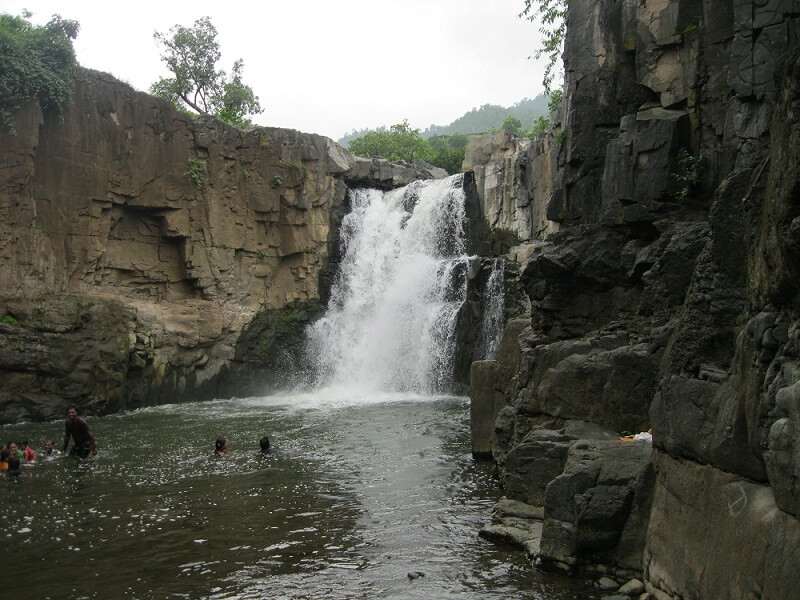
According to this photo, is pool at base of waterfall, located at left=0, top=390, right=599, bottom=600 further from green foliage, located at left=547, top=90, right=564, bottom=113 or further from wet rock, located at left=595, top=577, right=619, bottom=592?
green foliage, located at left=547, top=90, right=564, bottom=113

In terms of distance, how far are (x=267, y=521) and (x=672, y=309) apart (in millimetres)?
5718

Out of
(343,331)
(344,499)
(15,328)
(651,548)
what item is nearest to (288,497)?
(344,499)

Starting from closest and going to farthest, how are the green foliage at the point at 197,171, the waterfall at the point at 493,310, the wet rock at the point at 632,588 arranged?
the wet rock at the point at 632,588, the waterfall at the point at 493,310, the green foliage at the point at 197,171

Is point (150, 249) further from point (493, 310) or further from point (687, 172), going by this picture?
point (687, 172)

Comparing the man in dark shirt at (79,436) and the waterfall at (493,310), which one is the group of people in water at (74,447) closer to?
the man in dark shirt at (79,436)

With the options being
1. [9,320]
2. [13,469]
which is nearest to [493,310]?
[9,320]

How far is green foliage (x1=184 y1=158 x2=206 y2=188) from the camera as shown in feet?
84.6

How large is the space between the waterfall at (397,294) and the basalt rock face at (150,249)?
104 centimetres

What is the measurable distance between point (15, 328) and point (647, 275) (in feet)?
57.4

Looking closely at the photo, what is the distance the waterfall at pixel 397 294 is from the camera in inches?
973

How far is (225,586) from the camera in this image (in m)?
7.15

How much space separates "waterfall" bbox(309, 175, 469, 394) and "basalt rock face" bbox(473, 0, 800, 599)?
11.3 m

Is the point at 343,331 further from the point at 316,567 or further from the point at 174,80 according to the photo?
the point at 316,567

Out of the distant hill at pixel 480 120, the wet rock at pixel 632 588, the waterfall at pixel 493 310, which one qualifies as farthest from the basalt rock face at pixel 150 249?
the distant hill at pixel 480 120
